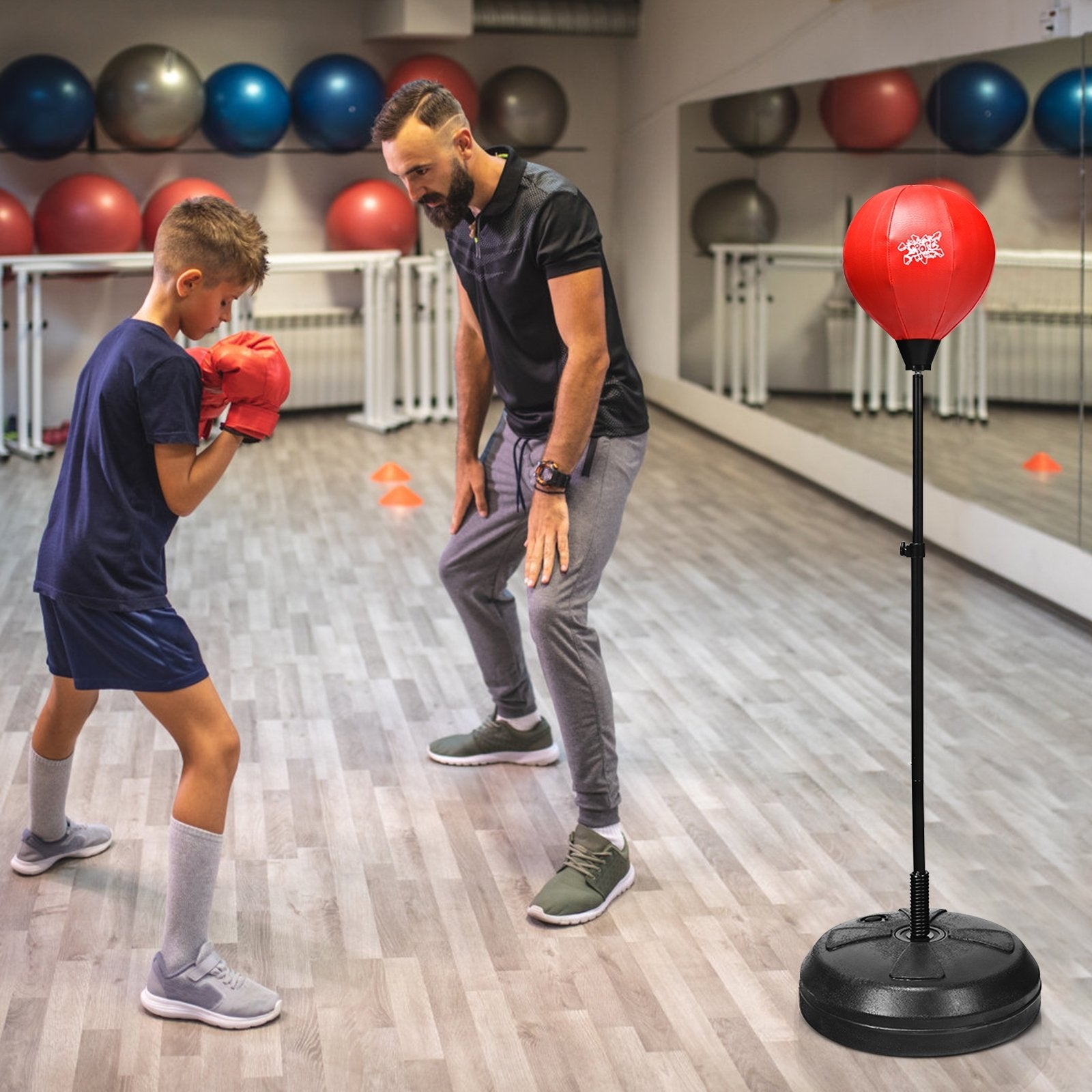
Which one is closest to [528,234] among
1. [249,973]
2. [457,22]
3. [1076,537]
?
[249,973]

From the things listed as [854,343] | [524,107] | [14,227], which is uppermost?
[524,107]

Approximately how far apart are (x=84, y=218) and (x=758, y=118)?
3.11m

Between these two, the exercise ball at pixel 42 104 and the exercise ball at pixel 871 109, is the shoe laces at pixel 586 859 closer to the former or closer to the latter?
the exercise ball at pixel 871 109

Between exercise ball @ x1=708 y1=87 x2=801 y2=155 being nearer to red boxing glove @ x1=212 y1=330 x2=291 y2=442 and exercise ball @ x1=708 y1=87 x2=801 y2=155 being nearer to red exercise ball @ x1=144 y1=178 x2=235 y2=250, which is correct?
red exercise ball @ x1=144 y1=178 x2=235 y2=250

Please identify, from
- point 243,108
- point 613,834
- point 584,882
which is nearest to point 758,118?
point 243,108

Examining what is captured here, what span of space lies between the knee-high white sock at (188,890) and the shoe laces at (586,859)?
2.21 feet

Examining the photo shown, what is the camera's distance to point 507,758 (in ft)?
11.0

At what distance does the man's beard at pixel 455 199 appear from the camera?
2588 millimetres

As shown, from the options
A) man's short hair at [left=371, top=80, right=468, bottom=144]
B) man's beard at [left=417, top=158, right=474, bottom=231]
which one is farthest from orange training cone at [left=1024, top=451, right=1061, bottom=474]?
man's short hair at [left=371, top=80, right=468, bottom=144]

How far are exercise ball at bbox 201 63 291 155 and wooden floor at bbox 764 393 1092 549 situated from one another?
11.1 feet

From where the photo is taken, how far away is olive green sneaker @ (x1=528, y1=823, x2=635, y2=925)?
2590mm

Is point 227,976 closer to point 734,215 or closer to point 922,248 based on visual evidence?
point 922,248

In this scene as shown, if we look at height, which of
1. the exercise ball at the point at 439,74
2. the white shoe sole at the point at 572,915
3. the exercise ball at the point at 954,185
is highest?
the exercise ball at the point at 439,74

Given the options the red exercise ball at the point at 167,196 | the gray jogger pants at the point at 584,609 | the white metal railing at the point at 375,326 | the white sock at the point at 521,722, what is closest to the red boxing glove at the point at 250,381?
the gray jogger pants at the point at 584,609
